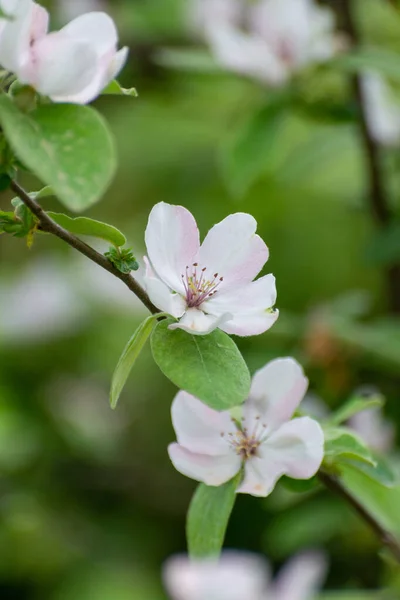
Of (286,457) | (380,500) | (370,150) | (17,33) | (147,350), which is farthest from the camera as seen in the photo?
(147,350)

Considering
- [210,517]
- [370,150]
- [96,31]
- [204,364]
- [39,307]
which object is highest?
[96,31]

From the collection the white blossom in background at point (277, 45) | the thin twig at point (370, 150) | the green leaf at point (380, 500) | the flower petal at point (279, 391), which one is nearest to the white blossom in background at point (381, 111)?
the thin twig at point (370, 150)

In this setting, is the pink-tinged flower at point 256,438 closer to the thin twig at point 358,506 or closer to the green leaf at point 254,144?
the thin twig at point 358,506

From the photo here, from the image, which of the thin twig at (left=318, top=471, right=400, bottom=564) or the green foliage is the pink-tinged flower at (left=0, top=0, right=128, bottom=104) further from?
the thin twig at (left=318, top=471, right=400, bottom=564)

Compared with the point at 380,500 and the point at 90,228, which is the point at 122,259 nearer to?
the point at 90,228

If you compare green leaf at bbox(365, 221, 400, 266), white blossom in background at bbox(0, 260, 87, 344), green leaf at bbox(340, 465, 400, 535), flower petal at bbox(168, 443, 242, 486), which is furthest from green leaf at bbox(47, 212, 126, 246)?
white blossom in background at bbox(0, 260, 87, 344)

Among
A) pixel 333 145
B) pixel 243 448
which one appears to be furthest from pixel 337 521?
pixel 243 448

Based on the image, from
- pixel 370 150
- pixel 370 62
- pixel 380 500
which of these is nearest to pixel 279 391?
pixel 380 500
